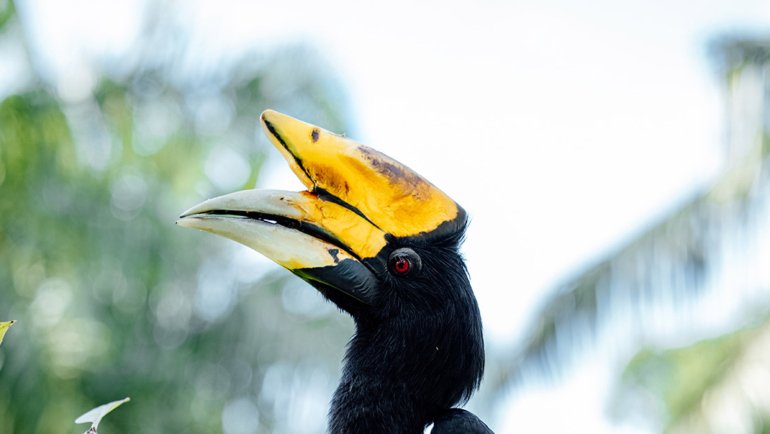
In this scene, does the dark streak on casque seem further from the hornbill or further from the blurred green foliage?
the blurred green foliage

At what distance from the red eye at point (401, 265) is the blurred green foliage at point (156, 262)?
7322mm

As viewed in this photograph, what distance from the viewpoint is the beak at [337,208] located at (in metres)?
3.04

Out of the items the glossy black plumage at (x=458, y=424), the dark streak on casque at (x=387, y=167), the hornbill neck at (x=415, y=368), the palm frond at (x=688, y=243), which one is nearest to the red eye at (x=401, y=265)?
the hornbill neck at (x=415, y=368)

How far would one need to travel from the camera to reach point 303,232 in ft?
10.1

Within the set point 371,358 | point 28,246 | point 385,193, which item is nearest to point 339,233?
point 385,193

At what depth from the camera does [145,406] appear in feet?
35.6

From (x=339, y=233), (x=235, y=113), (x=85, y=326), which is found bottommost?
(x=85, y=326)

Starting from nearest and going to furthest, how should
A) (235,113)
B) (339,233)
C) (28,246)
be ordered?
1. (339,233)
2. (28,246)
3. (235,113)

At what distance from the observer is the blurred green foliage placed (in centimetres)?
1012

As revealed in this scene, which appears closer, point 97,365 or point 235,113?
point 97,365

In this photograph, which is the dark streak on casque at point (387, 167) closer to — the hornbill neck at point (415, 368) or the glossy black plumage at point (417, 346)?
the glossy black plumage at point (417, 346)

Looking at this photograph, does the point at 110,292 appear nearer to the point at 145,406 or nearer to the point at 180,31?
the point at 145,406

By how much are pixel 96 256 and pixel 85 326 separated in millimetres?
806

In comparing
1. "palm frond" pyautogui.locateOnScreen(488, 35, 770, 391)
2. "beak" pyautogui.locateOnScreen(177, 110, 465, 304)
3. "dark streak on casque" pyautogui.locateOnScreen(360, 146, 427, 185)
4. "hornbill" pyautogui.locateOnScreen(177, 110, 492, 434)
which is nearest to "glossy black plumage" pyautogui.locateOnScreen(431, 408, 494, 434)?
"hornbill" pyautogui.locateOnScreen(177, 110, 492, 434)
